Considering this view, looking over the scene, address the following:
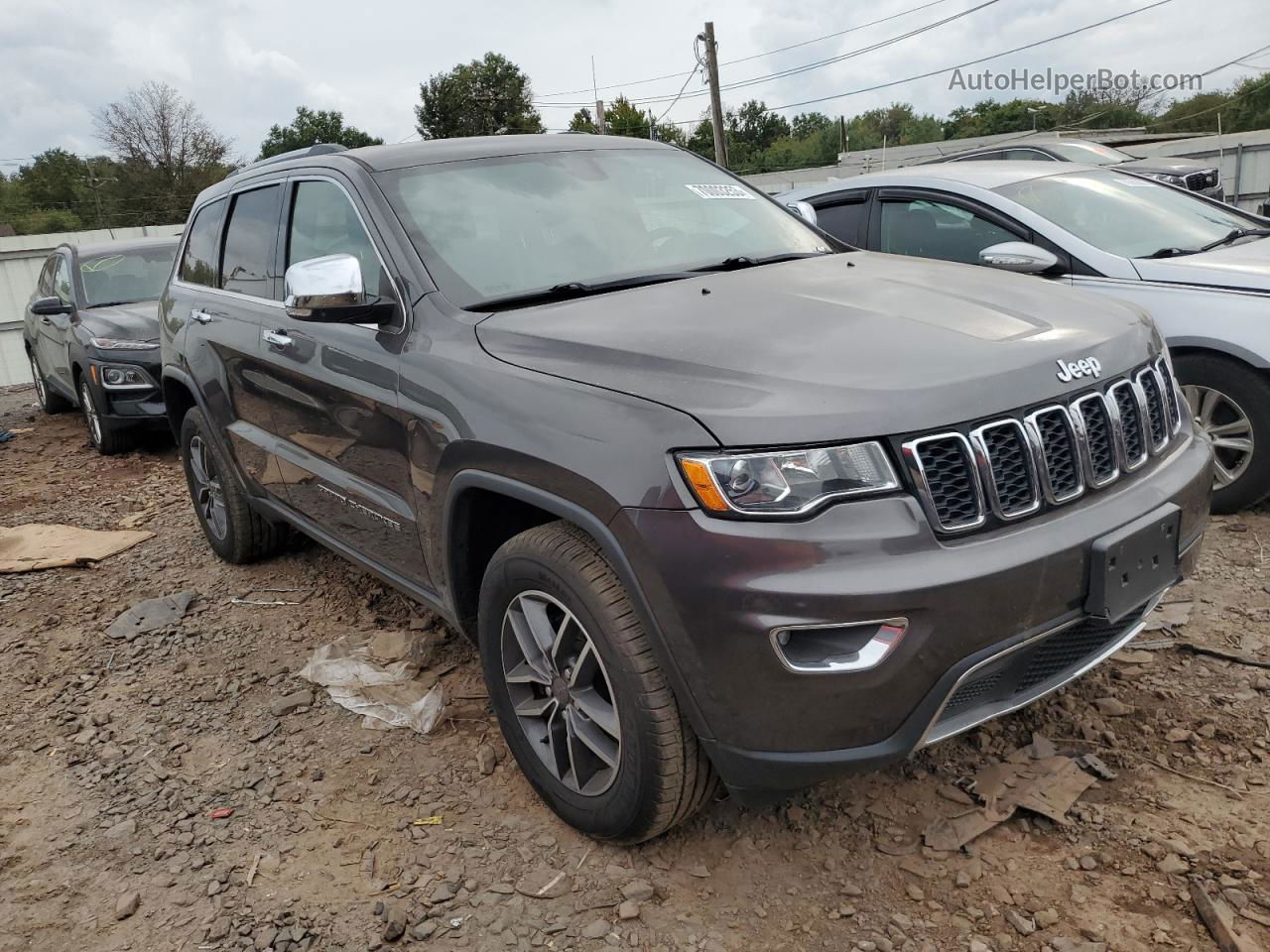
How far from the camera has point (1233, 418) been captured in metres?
4.33

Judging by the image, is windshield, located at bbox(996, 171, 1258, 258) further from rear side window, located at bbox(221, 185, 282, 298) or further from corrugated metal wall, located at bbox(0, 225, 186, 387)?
corrugated metal wall, located at bbox(0, 225, 186, 387)

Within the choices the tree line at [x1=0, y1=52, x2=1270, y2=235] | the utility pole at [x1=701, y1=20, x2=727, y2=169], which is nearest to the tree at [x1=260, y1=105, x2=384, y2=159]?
the tree line at [x1=0, y1=52, x2=1270, y2=235]

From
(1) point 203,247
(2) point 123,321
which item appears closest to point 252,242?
(1) point 203,247

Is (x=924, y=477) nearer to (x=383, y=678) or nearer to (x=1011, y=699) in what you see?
(x=1011, y=699)

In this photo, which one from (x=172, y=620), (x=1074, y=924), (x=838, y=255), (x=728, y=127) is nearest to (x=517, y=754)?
(x=1074, y=924)

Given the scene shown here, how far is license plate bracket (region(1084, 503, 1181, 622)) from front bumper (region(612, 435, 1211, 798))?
29 mm

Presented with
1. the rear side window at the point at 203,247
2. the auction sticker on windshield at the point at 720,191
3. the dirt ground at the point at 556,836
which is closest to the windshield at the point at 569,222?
the auction sticker on windshield at the point at 720,191

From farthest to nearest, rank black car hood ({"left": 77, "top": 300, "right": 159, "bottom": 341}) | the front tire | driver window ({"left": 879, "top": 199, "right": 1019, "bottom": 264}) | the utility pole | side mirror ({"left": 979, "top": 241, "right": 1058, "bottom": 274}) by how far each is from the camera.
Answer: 1. the utility pole
2. black car hood ({"left": 77, "top": 300, "right": 159, "bottom": 341})
3. driver window ({"left": 879, "top": 199, "right": 1019, "bottom": 264})
4. side mirror ({"left": 979, "top": 241, "right": 1058, "bottom": 274})
5. the front tire

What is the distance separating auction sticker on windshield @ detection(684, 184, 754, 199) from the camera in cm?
362

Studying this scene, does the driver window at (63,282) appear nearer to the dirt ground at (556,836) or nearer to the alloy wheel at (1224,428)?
the dirt ground at (556,836)

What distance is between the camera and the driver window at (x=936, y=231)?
512 cm

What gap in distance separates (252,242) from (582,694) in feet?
8.60

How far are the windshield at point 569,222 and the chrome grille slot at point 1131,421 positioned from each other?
1.27 metres

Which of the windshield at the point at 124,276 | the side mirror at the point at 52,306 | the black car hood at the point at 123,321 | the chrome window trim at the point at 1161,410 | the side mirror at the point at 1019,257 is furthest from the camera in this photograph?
the windshield at the point at 124,276
